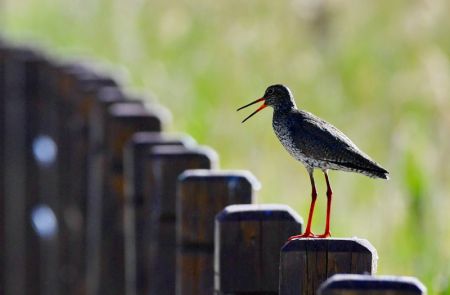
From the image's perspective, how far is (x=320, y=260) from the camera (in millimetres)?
2619

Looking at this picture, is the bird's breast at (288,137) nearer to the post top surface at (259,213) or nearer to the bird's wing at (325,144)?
the bird's wing at (325,144)

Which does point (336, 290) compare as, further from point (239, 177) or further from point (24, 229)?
point (24, 229)

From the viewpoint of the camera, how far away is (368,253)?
8.50ft

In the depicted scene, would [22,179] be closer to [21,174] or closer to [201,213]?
[21,174]

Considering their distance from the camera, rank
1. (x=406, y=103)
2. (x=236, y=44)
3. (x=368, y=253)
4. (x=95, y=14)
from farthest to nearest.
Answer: (x=95, y=14) → (x=236, y=44) → (x=406, y=103) → (x=368, y=253)

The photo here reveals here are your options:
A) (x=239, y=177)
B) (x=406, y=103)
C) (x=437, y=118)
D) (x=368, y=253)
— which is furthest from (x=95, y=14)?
(x=368, y=253)

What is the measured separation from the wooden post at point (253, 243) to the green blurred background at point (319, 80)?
0.97m

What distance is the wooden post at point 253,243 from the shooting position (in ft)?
10.3

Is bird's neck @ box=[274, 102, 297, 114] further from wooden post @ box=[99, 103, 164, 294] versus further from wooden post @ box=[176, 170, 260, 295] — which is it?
wooden post @ box=[99, 103, 164, 294]

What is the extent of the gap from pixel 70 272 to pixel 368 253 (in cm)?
457

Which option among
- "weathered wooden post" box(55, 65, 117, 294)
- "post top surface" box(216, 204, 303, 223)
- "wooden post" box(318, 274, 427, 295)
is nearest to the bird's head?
"post top surface" box(216, 204, 303, 223)

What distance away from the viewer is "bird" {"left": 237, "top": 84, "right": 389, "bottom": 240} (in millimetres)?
2971

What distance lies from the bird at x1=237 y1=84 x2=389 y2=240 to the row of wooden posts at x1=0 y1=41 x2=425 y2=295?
135 mm

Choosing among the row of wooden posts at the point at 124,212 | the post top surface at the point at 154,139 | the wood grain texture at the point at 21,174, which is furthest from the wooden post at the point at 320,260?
the wood grain texture at the point at 21,174
